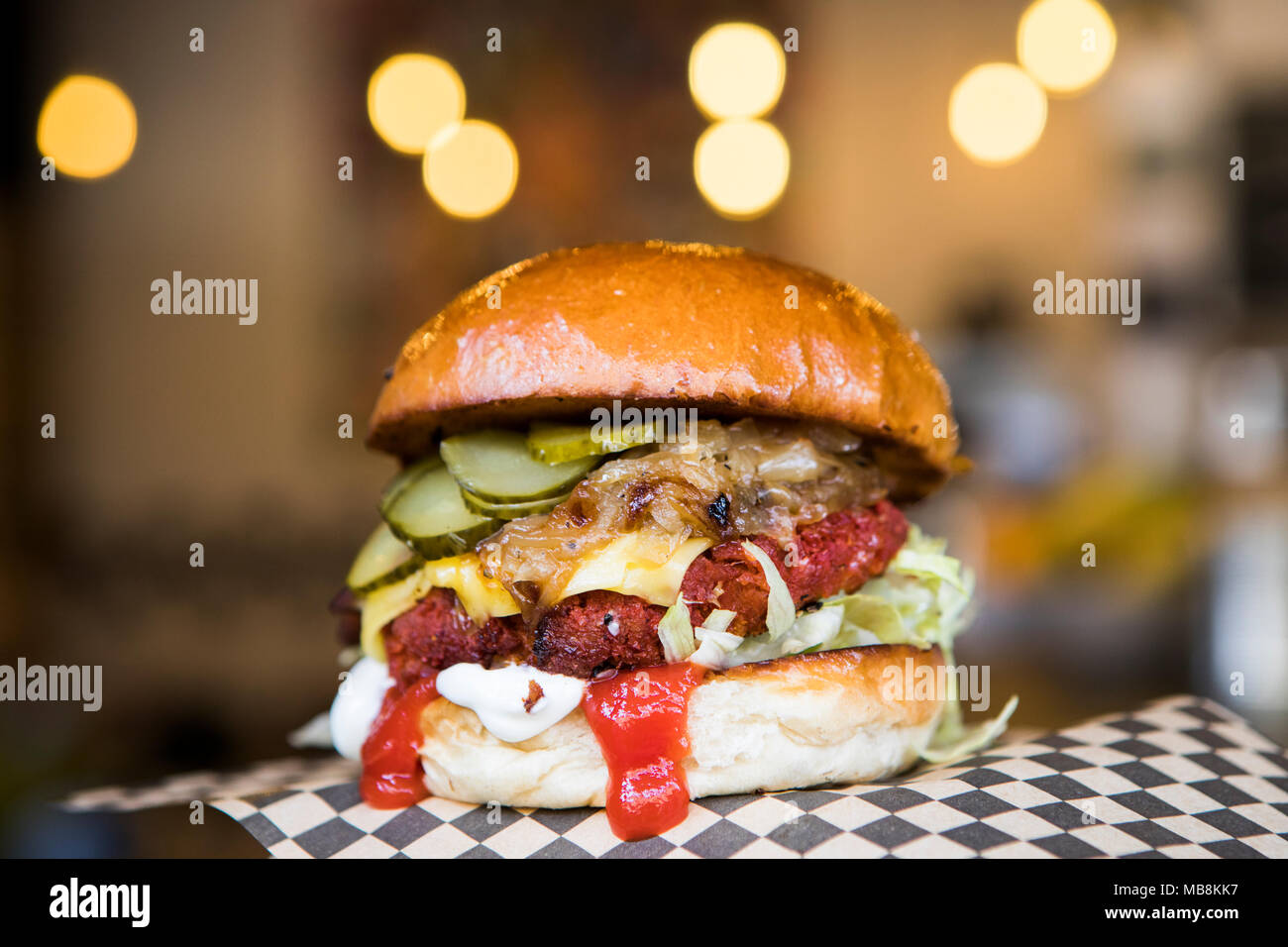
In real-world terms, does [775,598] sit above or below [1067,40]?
below

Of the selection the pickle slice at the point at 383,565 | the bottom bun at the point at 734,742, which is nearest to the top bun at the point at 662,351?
the pickle slice at the point at 383,565

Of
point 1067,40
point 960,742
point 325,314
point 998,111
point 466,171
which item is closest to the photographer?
point 960,742

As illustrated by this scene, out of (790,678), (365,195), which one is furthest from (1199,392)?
(790,678)

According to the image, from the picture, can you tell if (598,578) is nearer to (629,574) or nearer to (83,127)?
(629,574)

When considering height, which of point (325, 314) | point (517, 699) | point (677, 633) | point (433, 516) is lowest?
point (517, 699)

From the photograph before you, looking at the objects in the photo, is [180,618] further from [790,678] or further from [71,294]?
[790,678]

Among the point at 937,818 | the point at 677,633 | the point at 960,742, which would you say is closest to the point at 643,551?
the point at 677,633

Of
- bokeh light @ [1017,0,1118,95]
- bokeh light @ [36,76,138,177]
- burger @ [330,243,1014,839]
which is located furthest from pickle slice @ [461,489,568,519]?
bokeh light @ [36,76,138,177]
